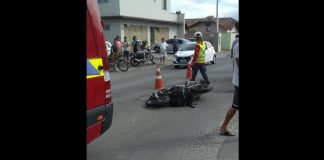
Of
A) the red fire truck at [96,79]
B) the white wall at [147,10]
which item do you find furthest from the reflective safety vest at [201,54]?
the white wall at [147,10]

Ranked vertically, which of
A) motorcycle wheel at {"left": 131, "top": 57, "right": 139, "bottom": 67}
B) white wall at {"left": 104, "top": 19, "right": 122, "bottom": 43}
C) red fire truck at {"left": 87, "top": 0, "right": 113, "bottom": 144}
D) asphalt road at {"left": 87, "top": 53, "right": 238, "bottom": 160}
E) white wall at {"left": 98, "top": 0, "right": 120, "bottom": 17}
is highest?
white wall at {"left": 98, "top": 0, "right": 120, "bottom": 17}

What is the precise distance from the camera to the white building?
3353 centimetres

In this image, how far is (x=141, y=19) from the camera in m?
36.9

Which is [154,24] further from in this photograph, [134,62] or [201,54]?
[201,54]

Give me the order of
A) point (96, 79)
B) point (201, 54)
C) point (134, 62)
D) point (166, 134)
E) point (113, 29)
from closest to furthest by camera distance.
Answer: point (96, 79) < point (166, 134) < point (201, 54) < point (134, 62) < point (113, 29)

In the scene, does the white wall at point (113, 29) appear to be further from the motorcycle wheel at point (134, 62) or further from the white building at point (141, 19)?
the motorcycle wheel at point (134, 62)

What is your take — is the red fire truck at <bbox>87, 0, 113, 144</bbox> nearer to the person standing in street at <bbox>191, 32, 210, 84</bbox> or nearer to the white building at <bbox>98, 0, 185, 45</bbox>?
the person standing in street at <bbox>191, 32, 210, 84</bbox>

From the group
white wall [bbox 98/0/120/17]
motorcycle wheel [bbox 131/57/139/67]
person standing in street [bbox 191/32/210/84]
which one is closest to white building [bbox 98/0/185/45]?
white wall [bbox 98/0/120/17]

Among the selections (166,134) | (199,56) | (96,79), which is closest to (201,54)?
(199,56)

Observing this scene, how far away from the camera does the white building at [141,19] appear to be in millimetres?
33531
